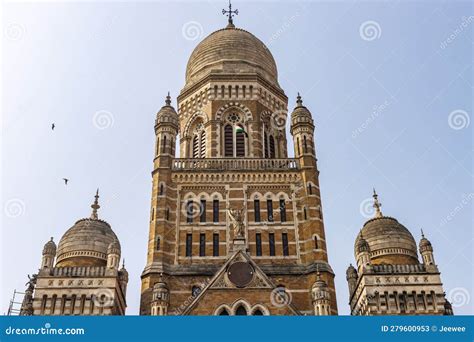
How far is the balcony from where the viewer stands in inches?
1585

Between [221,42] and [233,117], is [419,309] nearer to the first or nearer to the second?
[233,117]

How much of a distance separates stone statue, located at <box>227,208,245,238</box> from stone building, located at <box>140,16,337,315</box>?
13 cm

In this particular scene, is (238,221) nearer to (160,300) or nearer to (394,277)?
(160,300)

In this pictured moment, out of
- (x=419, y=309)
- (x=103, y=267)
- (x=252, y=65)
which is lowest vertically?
(x=419, y=309)

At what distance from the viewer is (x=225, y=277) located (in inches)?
1304

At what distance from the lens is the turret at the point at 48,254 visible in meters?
35.0

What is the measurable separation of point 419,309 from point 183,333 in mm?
18540

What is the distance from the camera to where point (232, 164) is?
4050 centimetres

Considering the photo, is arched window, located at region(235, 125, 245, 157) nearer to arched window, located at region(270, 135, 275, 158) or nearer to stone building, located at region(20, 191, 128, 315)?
arched window, located at region(270, 135, 275, 158)

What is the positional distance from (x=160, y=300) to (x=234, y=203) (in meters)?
9.35

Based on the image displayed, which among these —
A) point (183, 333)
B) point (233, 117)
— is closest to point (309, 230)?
point (233, 117)
